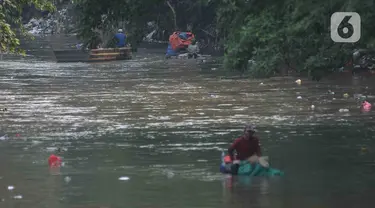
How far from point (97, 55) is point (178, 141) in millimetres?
33883

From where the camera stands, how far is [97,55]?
182 ft

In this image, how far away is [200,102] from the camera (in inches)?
1237

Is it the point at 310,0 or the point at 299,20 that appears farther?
the point at 299,20

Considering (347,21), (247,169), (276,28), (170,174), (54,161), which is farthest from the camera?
(276,28)

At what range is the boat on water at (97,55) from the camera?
55.4 m

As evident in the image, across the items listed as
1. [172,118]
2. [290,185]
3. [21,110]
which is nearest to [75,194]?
[290,185]

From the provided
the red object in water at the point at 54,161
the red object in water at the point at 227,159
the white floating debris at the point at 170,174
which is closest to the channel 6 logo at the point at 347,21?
the red object in water at the point at 227,159

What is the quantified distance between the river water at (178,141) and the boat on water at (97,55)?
14.0 metres

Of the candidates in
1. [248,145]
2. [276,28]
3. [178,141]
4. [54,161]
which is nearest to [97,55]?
[276,28]

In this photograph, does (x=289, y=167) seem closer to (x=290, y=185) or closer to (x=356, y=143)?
(x=290, y=185)

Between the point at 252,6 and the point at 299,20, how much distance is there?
119cm

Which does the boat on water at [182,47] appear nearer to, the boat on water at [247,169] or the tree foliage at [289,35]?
the tree foliage at [289,35]

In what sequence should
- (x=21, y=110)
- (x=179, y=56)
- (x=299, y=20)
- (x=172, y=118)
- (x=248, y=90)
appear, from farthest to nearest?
(x=179, y=56) < (x=248, y=90) < (x=21, y=110) < (x=172, y=118) < (x=299, y=20)

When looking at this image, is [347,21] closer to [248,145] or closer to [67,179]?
[248,145]
